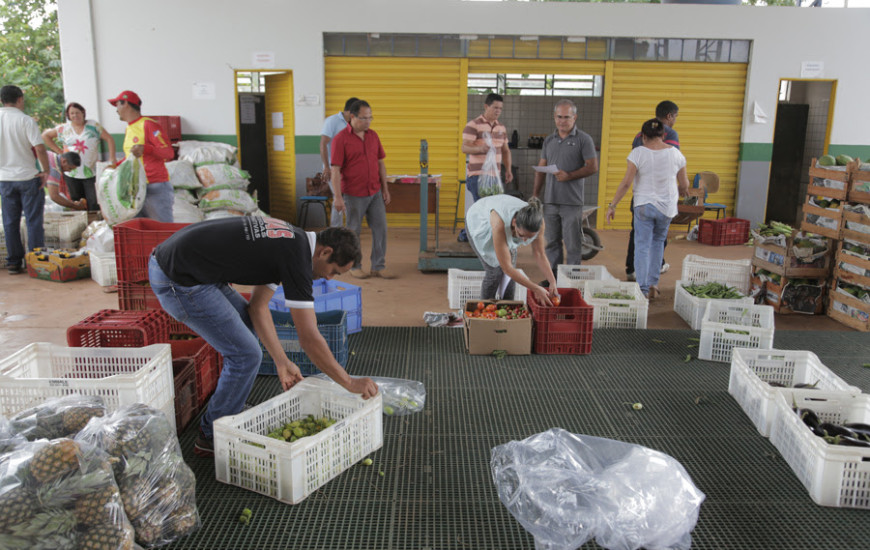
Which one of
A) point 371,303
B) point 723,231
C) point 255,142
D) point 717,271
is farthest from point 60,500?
point 255,142

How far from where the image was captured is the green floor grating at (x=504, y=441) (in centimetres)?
276

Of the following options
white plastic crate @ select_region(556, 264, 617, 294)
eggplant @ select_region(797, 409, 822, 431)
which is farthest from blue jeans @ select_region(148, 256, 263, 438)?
white plastic crate @ select_region(556, 264, 617, 294)

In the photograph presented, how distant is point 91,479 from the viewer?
2291mm

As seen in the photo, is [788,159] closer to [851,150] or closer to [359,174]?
[851,150]

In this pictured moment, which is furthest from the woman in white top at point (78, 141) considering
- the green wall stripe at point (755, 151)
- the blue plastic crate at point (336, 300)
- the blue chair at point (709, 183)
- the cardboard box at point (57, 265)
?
the green wall stripe at point (755, 151)

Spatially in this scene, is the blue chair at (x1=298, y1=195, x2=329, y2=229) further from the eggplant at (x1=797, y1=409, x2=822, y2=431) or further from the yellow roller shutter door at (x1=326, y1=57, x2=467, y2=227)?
the eggplant at (x1=797, y1=409, x2=822, y2=431)

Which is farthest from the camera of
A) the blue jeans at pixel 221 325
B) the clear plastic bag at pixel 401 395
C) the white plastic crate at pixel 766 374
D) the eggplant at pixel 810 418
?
the clear plastic bag at pixel 401 395

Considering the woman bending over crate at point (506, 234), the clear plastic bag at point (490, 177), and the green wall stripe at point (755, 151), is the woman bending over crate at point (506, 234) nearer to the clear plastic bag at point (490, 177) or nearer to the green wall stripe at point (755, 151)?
the clear plastic bag at point (490, 177)

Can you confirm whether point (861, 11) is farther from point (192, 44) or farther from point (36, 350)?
point (36, 350)

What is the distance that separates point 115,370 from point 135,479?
1156mm

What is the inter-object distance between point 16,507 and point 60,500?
0.13m

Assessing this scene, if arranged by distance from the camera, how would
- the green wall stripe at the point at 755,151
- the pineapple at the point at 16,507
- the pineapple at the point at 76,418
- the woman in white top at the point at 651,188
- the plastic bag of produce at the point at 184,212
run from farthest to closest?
the green wall stripe at the point at 755,151
the plastic bag of produce at the point at 184,212
the woman in white top at the point at 651,188
the pineapple at the point at 76,418
the pineapple at the point at 16,507

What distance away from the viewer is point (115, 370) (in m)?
3.46

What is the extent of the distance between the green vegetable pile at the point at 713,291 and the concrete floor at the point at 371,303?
0.96 ft
